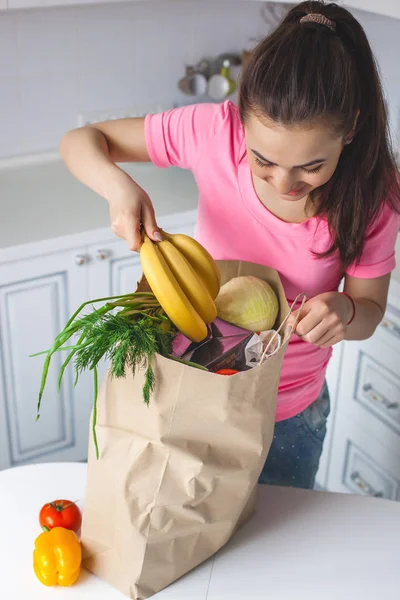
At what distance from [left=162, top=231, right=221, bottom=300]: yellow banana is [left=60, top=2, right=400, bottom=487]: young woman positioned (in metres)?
0.04

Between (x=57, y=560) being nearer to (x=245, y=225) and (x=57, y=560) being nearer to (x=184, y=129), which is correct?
(x=245, y=225)

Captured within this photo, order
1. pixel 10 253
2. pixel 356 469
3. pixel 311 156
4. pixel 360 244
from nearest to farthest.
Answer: pixel 311 156
pixel 360 244
pixel 10 253
pixel 356 469

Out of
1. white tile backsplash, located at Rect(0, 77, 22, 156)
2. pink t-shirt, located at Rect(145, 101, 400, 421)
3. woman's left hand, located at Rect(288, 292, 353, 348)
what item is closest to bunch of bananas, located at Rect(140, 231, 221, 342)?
woman's left hand, located at Rect(288, 292, 353, 348)

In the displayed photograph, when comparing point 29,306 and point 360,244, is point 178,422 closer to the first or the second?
point 360,244

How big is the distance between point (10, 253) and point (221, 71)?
40.3 inches

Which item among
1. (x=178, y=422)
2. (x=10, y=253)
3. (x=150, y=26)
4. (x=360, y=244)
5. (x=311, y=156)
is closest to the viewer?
(x=178, y=422)

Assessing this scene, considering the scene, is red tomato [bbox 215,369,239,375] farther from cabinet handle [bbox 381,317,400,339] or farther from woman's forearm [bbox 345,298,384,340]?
cabinet handle [bbox 381,317,400,339]

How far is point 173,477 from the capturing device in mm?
876

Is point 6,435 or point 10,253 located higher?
point 10,253

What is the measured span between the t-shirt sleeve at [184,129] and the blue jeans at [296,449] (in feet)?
1.55

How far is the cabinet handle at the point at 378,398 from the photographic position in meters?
1.82

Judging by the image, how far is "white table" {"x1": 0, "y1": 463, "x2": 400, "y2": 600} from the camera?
92 centimetres

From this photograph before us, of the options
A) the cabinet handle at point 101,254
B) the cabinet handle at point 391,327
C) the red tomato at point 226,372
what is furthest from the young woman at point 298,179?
the cabinet handle at point 101,254

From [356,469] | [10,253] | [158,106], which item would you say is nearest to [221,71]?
[158,106]
